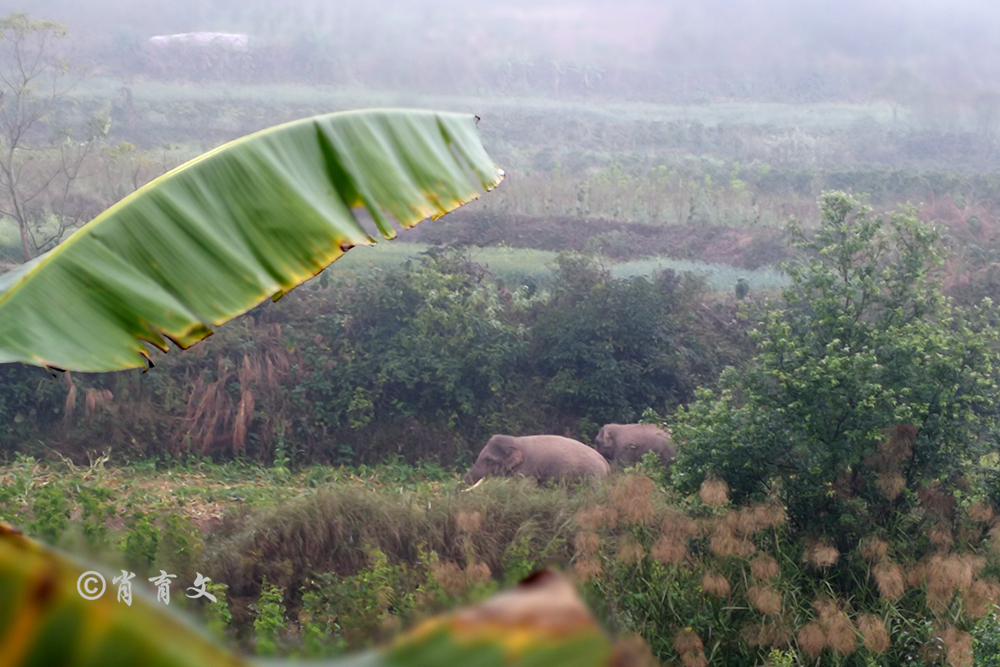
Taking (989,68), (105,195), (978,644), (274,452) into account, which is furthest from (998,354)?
(989,68)

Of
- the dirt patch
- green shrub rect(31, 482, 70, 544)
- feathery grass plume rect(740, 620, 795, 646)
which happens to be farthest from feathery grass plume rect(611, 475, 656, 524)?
the dirt patch

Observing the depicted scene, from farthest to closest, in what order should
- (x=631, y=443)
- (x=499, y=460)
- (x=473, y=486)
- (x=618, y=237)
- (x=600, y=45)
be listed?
(x=600, y=45) → (x=618, y=237) → (x=631, y=443) → (x=499, y=460) → (x=473, y=486)

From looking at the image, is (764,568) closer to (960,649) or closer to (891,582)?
(891,582)

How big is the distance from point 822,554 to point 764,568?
36 centimetres

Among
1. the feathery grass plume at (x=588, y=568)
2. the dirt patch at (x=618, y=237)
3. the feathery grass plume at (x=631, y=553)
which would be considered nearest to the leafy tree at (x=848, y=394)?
the feathery grass plume at (x=631, y=553)

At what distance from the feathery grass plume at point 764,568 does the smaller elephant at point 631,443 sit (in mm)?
3392

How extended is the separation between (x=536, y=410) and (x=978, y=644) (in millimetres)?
6556

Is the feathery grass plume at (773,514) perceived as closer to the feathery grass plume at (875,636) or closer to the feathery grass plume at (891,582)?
the feathery grass plume at (891,582)

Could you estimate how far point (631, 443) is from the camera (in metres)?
8.18

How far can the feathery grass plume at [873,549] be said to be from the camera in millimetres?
4664

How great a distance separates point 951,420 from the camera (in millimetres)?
5219

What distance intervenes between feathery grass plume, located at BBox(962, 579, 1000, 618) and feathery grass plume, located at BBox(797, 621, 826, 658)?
0.88 metres

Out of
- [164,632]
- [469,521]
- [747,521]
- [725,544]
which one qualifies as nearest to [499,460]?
[469,521]

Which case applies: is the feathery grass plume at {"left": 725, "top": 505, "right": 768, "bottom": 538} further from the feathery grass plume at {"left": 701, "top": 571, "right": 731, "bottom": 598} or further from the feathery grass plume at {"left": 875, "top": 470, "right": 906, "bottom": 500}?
the feathery grass plume at {"left": 875, "top": 470, "right": 906, "bottom": 500}
